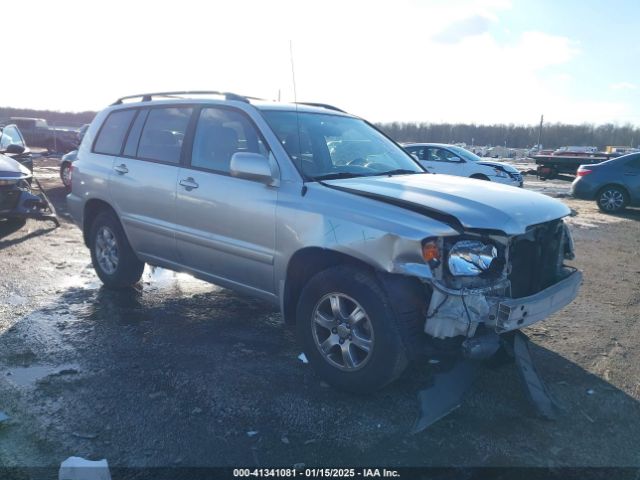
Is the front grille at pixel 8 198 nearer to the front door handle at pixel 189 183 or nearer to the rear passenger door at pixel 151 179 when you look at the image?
the rear passenger door at pixel 151 179

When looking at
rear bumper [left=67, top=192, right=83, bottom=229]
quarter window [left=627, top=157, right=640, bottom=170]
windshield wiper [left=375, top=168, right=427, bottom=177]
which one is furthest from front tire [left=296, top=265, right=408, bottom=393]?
quarter window [left=627, top=157, right=640, bottom=170]

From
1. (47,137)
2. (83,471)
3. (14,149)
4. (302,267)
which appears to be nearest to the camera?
(83,471)

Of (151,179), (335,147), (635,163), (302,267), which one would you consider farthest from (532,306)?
(635,163)

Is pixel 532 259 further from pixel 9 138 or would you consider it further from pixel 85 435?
pixel 9 138

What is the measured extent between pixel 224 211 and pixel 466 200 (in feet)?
6.19

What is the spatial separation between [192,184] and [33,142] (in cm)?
2988

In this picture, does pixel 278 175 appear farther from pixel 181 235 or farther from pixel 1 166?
pixel 1 166

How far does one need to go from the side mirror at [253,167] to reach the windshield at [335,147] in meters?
0.24

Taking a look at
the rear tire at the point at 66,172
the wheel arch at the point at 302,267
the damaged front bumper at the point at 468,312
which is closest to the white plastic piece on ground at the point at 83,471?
the wheel arch at the point at 302,267

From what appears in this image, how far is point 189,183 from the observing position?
4.49 metres

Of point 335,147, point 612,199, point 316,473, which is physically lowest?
point 316,473

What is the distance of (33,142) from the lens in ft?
97.6

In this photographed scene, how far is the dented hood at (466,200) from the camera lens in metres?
3.22

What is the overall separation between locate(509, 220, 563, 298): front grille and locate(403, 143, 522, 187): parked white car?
11552 mm
